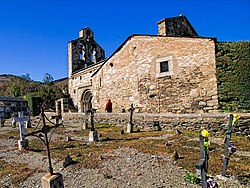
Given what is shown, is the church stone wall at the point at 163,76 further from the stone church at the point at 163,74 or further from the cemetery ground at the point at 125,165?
the cemetery ground at the point at 125,165

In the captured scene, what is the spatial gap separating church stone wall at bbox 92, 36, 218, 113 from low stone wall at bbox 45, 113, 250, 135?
161 centimetres

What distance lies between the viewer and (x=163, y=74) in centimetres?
Answer: 1230

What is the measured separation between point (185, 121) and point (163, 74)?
12.8ft

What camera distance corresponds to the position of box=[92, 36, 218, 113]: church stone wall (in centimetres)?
1041

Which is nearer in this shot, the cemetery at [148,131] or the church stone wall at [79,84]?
the cemetery at [148,131]

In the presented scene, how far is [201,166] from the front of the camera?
2.65 metres

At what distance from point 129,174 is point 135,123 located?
721 cm

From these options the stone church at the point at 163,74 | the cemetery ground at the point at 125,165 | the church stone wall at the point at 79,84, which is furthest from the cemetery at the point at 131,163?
the church stone wall at the point at 79,84

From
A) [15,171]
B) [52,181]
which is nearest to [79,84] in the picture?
[15,171]

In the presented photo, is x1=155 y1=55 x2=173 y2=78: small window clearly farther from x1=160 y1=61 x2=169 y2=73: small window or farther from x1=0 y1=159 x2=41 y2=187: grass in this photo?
x1=0 y1=159 x2=41 y2=187: grass

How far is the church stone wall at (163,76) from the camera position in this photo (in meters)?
10.4

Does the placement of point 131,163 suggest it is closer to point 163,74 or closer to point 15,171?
point 15,171

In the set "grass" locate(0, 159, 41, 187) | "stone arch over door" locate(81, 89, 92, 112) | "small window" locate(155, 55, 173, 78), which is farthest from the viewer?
"stone arch over door" locate(81, 89, 92, 112)

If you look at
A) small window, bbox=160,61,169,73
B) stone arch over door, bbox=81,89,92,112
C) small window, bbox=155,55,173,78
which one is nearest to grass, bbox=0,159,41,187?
small window, bbox=155,55,173,78
